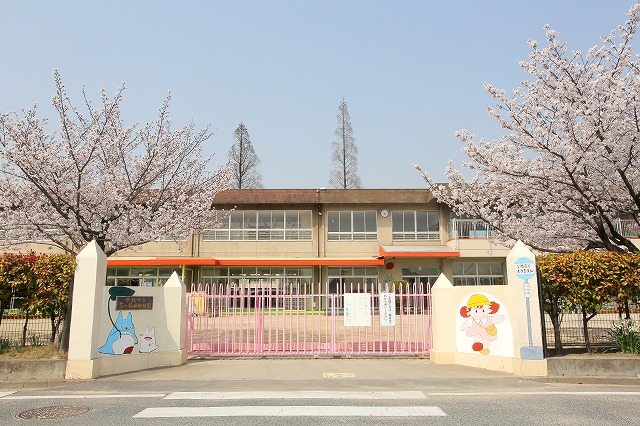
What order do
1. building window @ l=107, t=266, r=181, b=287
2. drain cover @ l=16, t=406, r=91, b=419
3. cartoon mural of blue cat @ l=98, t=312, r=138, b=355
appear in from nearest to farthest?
drain cover @ l=16, t=406, r=91, b=419, cartoon mural of blue cat @ l=98, t=312, r=138, b=355, building window @ l=107, t=266, r=181, b=287

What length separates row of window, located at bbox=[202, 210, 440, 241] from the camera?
30.9 metres

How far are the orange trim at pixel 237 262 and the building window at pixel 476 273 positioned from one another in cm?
548

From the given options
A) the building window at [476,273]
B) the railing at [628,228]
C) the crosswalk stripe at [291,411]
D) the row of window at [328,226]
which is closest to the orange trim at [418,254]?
the row of window at [328,226]

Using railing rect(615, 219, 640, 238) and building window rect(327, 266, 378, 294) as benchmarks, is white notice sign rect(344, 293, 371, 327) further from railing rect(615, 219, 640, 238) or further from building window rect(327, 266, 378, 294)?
railing rect(615, 219, 640, 238)

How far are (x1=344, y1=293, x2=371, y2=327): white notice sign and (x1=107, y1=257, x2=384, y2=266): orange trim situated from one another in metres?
16.9

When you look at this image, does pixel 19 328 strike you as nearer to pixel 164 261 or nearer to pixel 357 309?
pixel 357 309

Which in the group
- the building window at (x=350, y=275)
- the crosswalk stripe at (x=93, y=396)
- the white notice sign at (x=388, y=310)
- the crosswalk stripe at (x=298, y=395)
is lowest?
the crosswalk stripe at (x=93, y=396)

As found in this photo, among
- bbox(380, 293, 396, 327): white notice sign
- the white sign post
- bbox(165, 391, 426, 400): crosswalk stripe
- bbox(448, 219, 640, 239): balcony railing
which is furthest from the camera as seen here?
bbox(448, 219, 640, 239): balcony railing

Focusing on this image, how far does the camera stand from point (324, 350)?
1276 centimetres

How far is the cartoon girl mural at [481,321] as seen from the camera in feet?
35.2

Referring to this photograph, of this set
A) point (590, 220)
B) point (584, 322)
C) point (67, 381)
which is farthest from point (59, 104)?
point (590, 220)

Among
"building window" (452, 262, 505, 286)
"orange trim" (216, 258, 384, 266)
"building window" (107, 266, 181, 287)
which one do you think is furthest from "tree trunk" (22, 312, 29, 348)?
"building window" (452, 262, 505, 286)

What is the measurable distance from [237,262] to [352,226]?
298 inches

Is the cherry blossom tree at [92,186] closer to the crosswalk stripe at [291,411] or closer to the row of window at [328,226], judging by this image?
the crosswalk stripe at [291,411]
